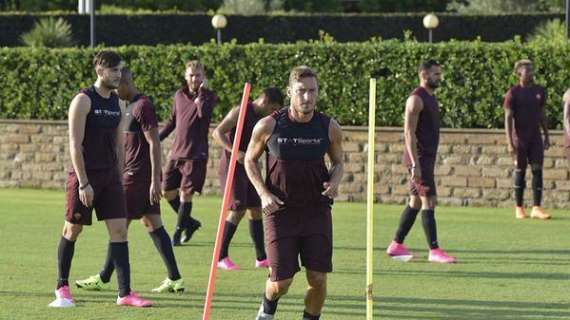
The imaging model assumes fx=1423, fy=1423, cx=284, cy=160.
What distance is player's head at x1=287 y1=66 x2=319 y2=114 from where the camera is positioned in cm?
915

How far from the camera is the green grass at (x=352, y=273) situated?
11117 mm

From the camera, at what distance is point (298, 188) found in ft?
30.5

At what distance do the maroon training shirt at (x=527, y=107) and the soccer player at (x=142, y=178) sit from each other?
7.40 m

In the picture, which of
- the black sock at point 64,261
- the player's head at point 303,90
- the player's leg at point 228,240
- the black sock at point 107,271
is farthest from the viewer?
the player's leg at point 228,240

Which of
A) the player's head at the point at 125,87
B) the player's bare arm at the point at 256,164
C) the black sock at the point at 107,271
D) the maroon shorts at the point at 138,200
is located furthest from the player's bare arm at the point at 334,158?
the black sock at the point at 107,271

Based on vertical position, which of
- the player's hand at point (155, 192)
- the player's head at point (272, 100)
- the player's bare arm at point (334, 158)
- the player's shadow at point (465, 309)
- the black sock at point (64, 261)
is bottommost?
the player's shadow at point (465, 309)

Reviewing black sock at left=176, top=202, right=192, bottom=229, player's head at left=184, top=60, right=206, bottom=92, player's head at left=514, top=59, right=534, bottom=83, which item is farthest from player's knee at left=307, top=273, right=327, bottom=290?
player's head at left=514, top=59, right=534, bottom=83

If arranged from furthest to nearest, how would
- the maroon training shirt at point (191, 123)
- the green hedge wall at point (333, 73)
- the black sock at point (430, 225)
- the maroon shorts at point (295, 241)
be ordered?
the green hedge wall at point (333, 73) → the maroon training shirt at point (191, 123) → the black sock at point (430, 225) → the maroon shorts at point (295, 241)

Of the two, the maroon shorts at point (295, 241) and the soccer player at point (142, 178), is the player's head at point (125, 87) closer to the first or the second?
the soccer player at point (142, 178)

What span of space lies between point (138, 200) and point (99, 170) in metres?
1.24

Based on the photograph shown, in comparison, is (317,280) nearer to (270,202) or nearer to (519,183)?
(270,202)

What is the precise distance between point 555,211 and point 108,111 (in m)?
10.3

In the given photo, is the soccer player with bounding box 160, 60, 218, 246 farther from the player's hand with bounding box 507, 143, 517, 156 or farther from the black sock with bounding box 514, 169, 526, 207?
the black sock with bounding box 514, 169, 526, 207

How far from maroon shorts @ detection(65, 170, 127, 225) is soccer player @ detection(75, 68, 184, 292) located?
2.38 feet
